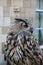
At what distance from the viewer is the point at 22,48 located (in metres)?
4.62

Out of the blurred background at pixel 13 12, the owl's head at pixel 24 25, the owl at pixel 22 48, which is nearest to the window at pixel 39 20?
the blurred background at pixel 13 12

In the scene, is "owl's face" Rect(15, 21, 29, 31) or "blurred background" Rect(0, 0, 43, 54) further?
"blurred background" Rect(0, 0, 43, 54)

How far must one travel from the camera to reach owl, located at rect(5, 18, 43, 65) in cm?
461

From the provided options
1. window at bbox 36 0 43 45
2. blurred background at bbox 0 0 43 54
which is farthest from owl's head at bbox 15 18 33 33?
window at bbox 36 0 43 45

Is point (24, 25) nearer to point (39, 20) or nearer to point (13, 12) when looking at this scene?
point (13, 12)

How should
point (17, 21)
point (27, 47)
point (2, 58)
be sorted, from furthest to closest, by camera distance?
1. point (2, 58)
2. point (17, 21)
3. point (27, 47)

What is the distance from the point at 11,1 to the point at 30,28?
3.44ft

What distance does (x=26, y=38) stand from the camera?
467cm

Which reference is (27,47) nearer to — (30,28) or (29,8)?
(30,28)

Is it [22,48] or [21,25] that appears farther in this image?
[21,25]

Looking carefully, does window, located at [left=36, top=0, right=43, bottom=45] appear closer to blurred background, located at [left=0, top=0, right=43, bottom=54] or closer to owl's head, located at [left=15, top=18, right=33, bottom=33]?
blurred background, located at [left=0, top=0, right=43, bottom=54]

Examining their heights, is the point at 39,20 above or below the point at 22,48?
above

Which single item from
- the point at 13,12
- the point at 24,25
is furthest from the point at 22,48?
the point at 13,12

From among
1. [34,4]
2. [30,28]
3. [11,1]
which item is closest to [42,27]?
[34,4]
